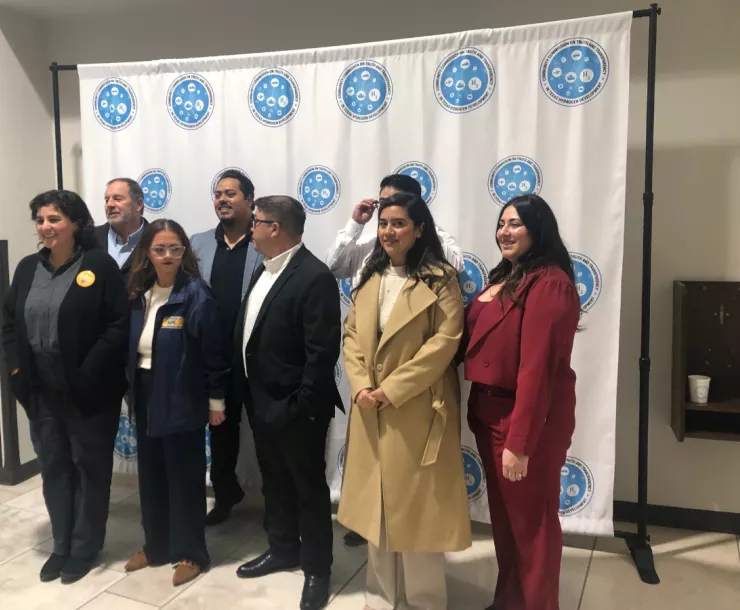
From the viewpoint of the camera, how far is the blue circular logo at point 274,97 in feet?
9.38

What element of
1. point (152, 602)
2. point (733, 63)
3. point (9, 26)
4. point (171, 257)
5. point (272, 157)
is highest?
point (9, 26)

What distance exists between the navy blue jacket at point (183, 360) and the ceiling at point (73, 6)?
1918mm

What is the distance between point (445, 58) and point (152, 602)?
250cm

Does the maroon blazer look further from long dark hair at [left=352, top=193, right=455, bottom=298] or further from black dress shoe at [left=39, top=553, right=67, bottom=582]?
black dress shoe at [left=39, top=553, right=67, bottom=582]

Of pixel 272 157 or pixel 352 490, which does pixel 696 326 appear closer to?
pixel 352 490

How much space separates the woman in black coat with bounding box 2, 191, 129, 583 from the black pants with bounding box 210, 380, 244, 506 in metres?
0.51

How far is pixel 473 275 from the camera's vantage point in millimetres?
2695

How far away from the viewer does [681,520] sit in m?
2.94

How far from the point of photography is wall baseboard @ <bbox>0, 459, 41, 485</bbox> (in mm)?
3490

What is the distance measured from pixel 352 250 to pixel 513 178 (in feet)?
2.44

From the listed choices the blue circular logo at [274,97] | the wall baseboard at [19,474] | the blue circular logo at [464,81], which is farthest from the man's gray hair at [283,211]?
the wall baseboard at [19,474]

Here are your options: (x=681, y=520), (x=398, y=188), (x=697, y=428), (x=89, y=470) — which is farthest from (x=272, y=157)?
(x=681, y=520)

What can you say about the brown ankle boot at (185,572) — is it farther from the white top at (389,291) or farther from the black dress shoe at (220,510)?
the white top at (389,291)

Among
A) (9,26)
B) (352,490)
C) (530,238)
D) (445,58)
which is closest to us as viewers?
(530,238)
